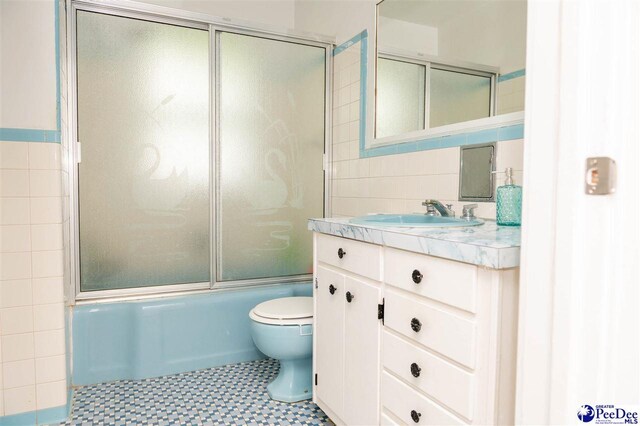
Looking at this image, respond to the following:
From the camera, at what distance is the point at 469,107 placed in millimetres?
1689

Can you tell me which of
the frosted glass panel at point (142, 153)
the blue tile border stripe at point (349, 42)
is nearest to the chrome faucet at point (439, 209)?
the blue tile border stripe at point (349, 42)

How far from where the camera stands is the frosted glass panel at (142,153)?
2.15m

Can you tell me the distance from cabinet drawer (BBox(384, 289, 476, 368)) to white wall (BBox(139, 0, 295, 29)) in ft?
7.56

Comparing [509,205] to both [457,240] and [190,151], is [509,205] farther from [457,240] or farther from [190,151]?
[190,151]

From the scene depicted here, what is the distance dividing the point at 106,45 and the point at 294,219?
1345 mm

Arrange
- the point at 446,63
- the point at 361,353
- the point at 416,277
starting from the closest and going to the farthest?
1. the point at 416,277
2. the point at 361,353
3. the point at 446,63

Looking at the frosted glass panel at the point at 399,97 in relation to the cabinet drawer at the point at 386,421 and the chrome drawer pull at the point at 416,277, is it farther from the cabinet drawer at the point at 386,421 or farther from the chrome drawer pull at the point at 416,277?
the cabinet drawer at the point at 386,421

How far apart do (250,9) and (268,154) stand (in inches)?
50.0

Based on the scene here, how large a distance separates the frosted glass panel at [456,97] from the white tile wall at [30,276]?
5.22 ft

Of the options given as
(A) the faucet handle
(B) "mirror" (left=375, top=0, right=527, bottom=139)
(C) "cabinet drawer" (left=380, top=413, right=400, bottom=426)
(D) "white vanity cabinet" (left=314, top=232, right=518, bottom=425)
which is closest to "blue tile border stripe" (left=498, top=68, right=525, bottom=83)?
(B) "mirror" (left=375, top=0, right=527, bottom=139)

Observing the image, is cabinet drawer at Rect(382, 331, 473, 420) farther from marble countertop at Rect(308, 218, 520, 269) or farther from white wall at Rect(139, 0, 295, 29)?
white wall at Rect(139, 0, 295, 29)

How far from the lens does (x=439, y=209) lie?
167 cm

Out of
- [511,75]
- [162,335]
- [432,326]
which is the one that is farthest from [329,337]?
[511,75]

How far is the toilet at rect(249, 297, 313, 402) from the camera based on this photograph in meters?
1.91
